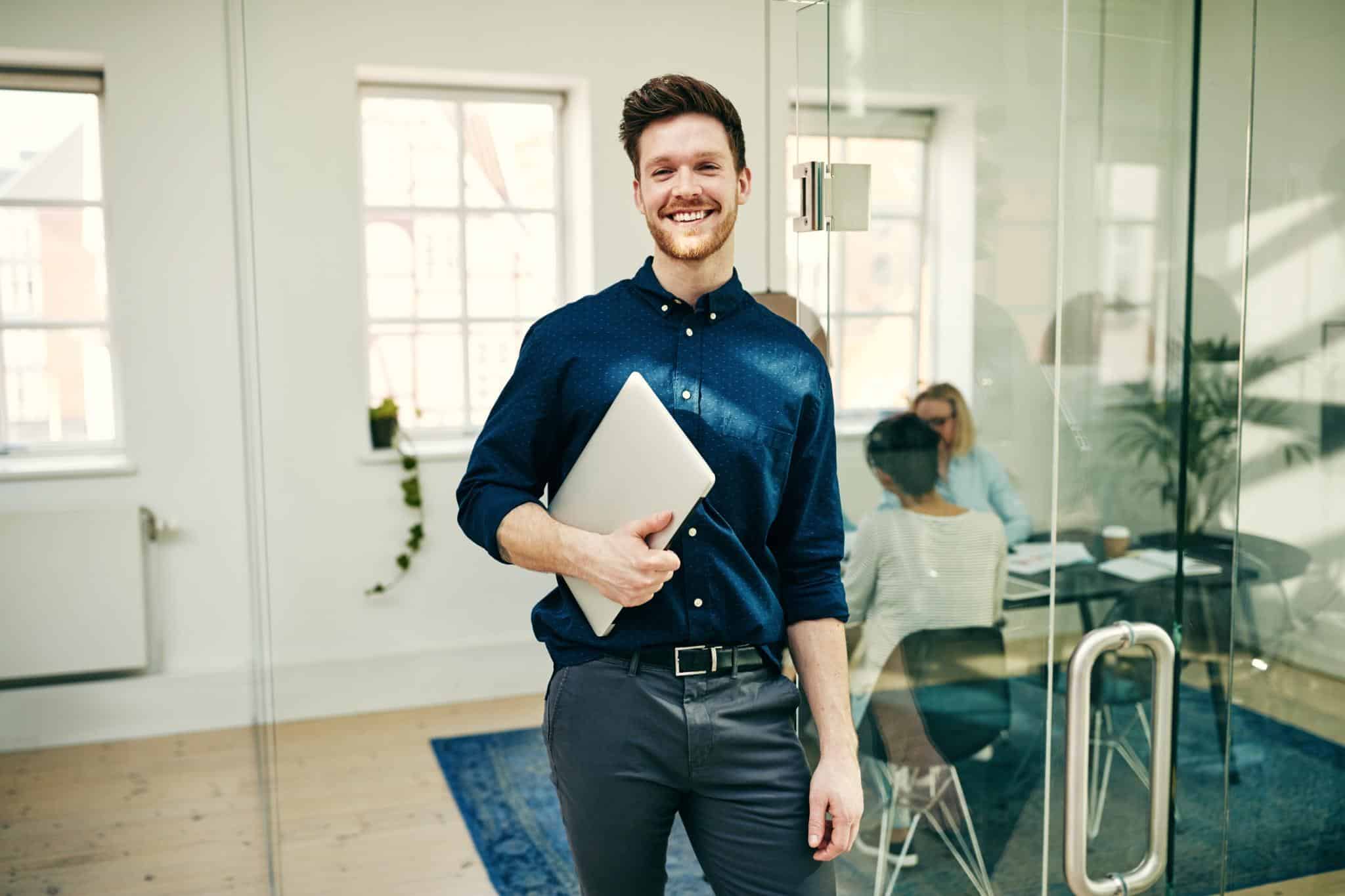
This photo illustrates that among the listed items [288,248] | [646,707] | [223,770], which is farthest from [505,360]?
[646,707]

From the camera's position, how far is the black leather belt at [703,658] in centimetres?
128

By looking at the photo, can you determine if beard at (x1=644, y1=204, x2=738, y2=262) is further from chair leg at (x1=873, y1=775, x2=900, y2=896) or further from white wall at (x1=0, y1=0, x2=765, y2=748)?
white wall at (x1=0, y1=0, x2=765, y2=748)

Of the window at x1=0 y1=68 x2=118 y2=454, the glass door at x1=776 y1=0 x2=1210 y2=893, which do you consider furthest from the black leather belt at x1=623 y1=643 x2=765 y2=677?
the window at x1=0 y1=68 x2=118 y2=454

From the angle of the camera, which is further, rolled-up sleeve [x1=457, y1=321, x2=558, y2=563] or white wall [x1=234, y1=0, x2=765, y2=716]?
white wall [x1=234, y1=0, x2=765, y2=716]

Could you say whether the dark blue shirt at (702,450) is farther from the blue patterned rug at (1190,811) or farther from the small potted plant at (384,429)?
the small potted plant at (384,429)

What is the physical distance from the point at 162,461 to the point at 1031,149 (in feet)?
10.5

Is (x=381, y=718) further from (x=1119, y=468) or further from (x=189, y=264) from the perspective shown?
(x=1119, y=468)

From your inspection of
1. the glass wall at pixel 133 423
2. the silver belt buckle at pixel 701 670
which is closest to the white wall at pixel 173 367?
the glass wall at pixel 133 423

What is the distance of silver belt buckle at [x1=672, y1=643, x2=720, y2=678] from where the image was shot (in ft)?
4.19

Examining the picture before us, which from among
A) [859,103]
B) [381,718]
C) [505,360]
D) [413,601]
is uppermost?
[859,103]

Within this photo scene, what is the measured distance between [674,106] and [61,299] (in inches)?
128

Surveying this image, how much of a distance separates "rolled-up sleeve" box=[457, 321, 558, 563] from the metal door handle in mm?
606

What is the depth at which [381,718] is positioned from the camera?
4.11 metres

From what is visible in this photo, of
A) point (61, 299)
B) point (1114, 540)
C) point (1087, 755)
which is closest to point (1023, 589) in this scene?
point (1114, 540)
